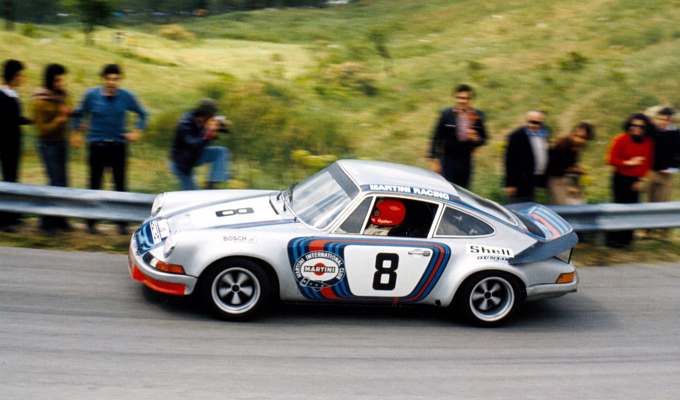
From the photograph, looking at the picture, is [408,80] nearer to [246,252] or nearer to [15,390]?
[246,252]

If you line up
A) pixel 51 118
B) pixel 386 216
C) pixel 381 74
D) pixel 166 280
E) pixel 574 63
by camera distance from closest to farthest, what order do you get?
pixel 166 280 < pixel 386 216 < pixel 51 118 < pixel 574 63 < pixel 381 74

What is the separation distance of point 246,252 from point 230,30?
18108 millimetres

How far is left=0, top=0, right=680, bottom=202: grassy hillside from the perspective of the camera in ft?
39.2

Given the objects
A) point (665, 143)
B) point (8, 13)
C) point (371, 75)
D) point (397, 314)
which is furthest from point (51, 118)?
point (8, 13)

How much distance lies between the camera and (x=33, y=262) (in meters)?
6.81

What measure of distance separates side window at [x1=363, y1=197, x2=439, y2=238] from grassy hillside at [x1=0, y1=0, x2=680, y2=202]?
154 inches

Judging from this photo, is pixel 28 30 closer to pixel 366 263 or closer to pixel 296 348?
pixel 366 263

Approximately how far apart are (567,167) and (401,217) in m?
3.09

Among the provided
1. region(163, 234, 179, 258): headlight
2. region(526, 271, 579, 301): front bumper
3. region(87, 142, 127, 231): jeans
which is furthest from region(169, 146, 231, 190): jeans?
region(526, 271, 579, 301): front bumper

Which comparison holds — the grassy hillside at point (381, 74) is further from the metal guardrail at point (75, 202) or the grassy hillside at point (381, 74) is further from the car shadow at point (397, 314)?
the car shadow at point (397, 314)

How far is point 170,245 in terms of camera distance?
18.5ft

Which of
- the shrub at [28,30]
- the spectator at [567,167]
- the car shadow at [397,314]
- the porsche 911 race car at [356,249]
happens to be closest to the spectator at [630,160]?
the spectator at [567,167]

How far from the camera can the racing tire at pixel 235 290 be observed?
5.65 metres

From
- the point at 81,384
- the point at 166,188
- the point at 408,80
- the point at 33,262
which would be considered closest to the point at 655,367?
the point at 81,384
